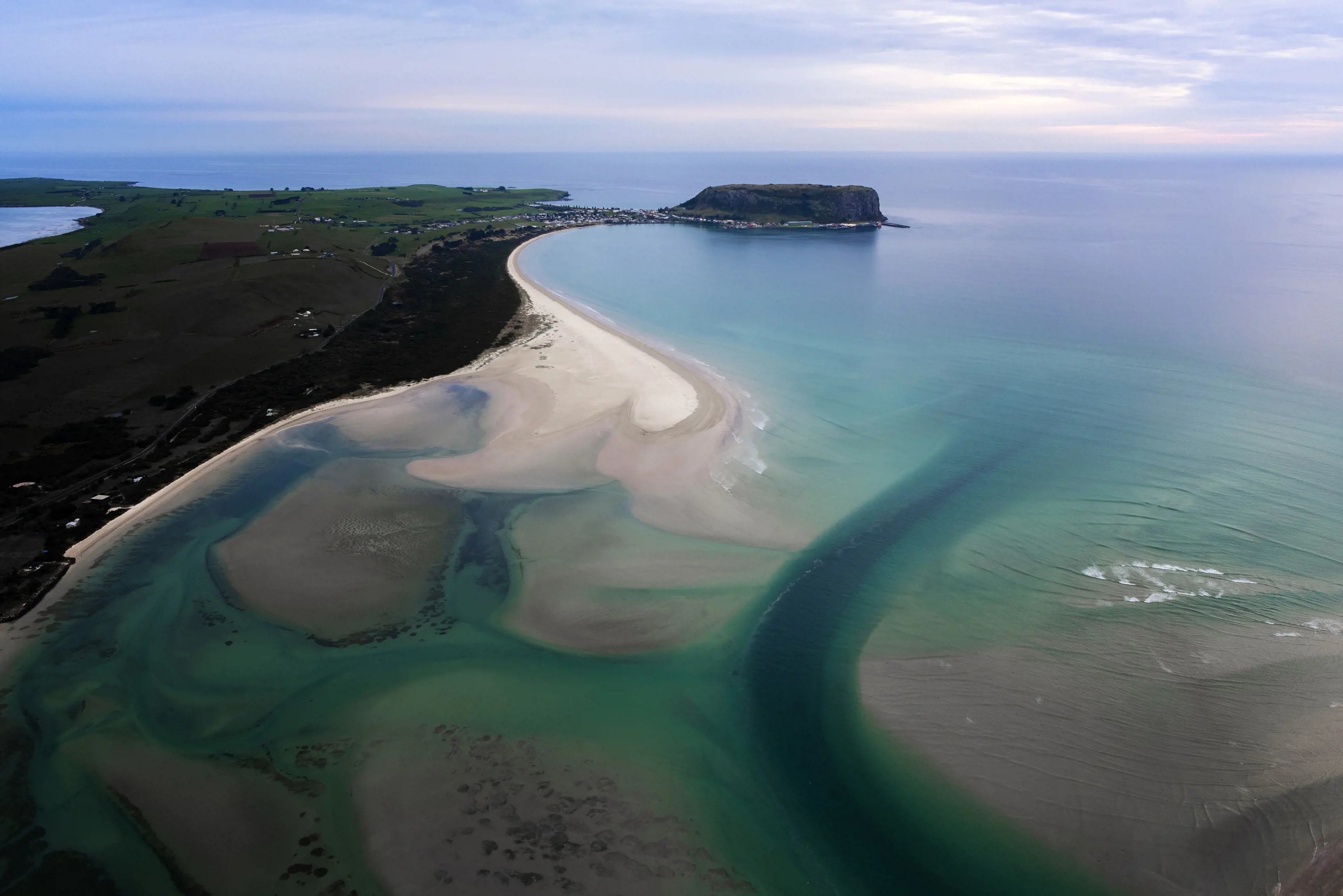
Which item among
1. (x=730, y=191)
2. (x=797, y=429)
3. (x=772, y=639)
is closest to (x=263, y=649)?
(x=772, y=639)

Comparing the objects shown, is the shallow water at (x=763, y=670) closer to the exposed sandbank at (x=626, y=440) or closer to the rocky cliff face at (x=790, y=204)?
the exposed sandbank at (x=626, y=440)

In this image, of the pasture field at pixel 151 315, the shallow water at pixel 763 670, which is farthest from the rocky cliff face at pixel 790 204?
the shallow water at pixel 763 670

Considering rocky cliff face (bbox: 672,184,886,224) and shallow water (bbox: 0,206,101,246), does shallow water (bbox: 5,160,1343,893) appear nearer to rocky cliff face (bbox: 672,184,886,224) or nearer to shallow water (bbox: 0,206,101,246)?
shallow water (bbox: 0,206,101,246)

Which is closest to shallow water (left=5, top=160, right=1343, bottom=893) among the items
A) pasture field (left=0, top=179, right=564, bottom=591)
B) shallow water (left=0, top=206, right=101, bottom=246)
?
pasture field (left=0, top=179, right=564, bottom=591)

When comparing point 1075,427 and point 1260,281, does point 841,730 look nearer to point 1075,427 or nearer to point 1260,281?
point 1075,427

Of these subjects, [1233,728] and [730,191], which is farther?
[730,191]

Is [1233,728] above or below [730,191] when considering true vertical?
below

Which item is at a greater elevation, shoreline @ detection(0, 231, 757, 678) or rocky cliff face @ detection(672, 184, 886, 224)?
rocky cliff face @ detection(672, 184, 886, 224)
